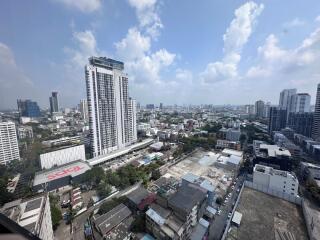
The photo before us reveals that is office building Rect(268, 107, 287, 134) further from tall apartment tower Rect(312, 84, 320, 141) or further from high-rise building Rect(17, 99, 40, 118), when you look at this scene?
high-rise building Rect(17, 99, 40, 118)

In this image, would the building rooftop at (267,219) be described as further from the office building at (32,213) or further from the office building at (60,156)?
the office building at (60,156)

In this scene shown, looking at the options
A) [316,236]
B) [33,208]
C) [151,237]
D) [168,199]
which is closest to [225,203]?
[316,236]

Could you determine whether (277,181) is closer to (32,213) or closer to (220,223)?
(220,223)

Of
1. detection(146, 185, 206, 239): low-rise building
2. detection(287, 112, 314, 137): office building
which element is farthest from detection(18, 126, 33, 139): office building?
detection(287, 112, 314, 137): office building

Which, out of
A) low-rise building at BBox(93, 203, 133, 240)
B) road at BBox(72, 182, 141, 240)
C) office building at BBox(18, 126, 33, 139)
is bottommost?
road at BBox(72, 182, 141, 240)

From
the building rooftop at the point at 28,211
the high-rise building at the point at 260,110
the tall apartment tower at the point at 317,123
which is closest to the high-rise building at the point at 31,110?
the building rooftop at the point at 28,211

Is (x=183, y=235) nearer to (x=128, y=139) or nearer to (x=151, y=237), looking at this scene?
(x=151, y=237)
